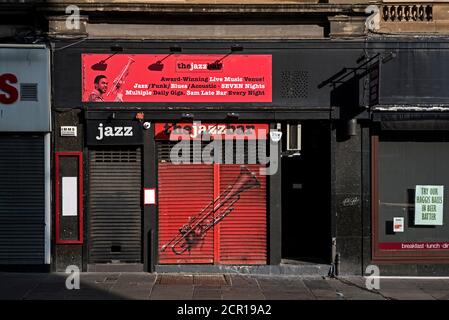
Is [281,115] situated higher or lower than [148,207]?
higher

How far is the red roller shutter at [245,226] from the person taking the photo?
11.9m

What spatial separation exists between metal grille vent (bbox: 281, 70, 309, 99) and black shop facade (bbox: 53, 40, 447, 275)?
0.02 meters

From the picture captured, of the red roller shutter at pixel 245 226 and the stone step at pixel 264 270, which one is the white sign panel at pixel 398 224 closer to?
the stone step at pixel 264 270

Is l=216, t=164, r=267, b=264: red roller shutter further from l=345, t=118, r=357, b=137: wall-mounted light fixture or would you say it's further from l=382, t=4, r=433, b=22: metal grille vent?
l=382, t=4, r=433, b=22: metal grille vent

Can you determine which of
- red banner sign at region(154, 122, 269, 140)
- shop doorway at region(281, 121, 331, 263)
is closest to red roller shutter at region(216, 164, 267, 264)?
red banner sign at region(154, 122, 269, 140)

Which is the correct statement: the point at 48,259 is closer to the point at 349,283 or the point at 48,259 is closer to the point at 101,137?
the point at 101,137

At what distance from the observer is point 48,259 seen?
38.0 feet

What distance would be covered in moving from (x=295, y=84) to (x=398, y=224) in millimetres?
3586

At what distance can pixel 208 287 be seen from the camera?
10602mm

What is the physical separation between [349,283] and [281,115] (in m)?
3.59

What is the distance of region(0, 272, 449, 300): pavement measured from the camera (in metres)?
9.98

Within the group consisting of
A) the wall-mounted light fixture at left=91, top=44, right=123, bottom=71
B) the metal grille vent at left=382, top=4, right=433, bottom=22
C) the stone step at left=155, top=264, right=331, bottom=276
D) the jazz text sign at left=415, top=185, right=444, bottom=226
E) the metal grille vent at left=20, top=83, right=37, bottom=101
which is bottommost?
the stone step at left=155, top=264, right=331, bottom=276
